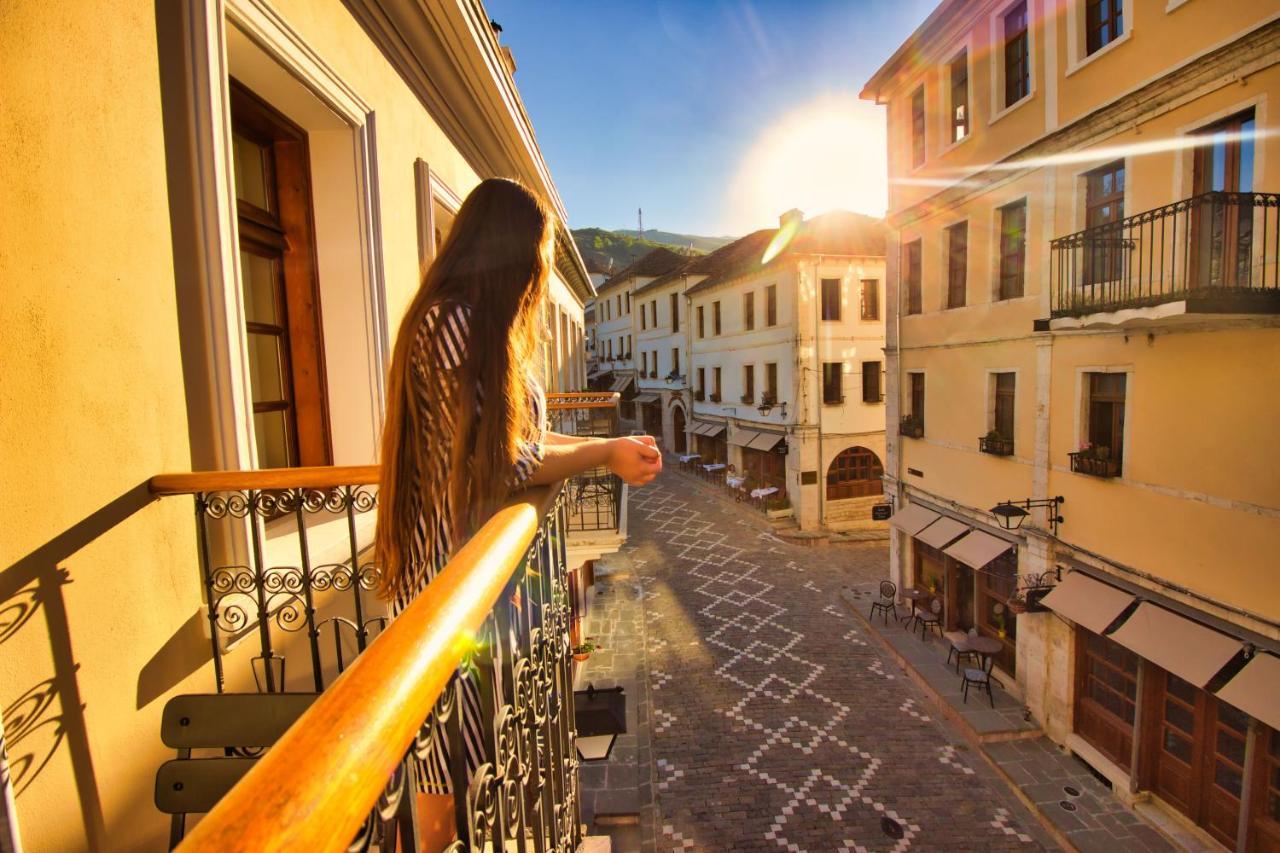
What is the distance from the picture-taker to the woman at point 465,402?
1.68 metres

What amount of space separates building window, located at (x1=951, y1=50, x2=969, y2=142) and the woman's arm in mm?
14149

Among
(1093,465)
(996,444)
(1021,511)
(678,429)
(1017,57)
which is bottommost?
(678,429)

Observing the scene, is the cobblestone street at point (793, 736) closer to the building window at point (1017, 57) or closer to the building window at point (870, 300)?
the building window at point (870, 300)

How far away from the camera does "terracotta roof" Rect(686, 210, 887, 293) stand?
22062 millimetres

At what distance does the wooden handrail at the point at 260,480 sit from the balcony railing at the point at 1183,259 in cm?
899

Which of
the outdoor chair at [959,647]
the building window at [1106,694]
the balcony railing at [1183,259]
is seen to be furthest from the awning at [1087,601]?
the balcony railing at [1183,259]

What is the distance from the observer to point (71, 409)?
6.48 ft

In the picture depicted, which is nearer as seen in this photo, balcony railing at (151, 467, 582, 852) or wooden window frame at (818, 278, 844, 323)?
balcony railing at (151, 467, 582, 852)

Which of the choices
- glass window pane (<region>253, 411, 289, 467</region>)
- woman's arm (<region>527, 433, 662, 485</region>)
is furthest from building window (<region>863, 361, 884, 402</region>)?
woman's arm (<region>527, 433, 662, 485</region>)

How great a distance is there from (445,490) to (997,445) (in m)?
12.5

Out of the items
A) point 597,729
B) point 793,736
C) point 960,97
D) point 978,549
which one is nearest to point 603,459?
point 597,729

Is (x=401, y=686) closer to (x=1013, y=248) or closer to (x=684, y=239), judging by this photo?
(x=1013, y=248)

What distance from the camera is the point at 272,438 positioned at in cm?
395

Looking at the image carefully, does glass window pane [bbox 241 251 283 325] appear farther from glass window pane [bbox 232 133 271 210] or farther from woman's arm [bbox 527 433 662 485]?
woman's arm [bbox 527 433 662 485]
